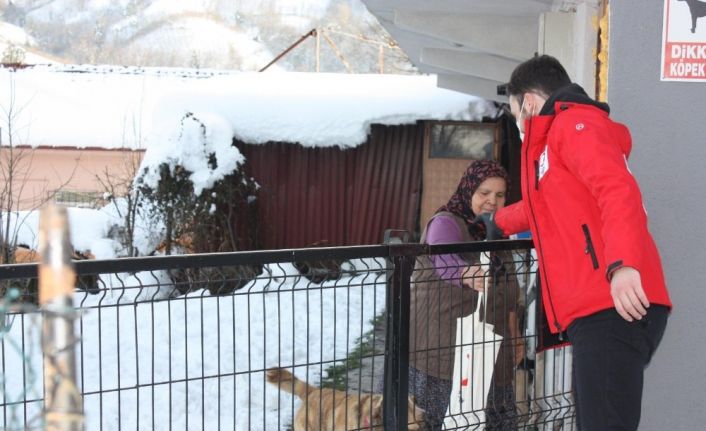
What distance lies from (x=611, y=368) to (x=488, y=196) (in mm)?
1564

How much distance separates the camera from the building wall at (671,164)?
3.64 meters

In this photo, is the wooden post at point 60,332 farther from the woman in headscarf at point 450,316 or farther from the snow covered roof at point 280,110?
the snow covered roof at point 280,110

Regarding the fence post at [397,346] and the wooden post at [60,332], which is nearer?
the wooden post at [60,332]

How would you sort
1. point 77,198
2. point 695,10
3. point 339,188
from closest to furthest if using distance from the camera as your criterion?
point 695,10 → point 339,188 → point 77,198

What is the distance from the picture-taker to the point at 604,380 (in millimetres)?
2758

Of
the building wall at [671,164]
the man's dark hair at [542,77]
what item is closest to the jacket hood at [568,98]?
the man's dark hair at [542,77]

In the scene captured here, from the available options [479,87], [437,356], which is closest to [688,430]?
[437,356]

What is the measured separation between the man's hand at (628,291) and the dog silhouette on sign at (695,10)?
1.57 m

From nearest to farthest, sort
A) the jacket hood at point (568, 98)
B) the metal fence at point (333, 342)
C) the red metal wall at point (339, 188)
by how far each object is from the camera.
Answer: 1. the jacket hood at point (568, 98)
2. the metal fence at point (333, 342)
3. the red metal wall at point (339, 188)

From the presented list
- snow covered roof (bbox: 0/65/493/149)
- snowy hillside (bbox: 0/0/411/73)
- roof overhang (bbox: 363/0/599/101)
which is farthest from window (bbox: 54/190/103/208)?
snowy hillside (bbox: 0/0/411/73)

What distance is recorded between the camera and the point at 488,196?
4.18 metres

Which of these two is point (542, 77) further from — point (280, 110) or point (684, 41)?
point (280, 110)

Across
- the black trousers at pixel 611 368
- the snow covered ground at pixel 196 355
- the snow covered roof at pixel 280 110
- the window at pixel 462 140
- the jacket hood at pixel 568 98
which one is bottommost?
the snow covered ground at pixel 196 355

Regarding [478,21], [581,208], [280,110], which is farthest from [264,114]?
[581,208]
